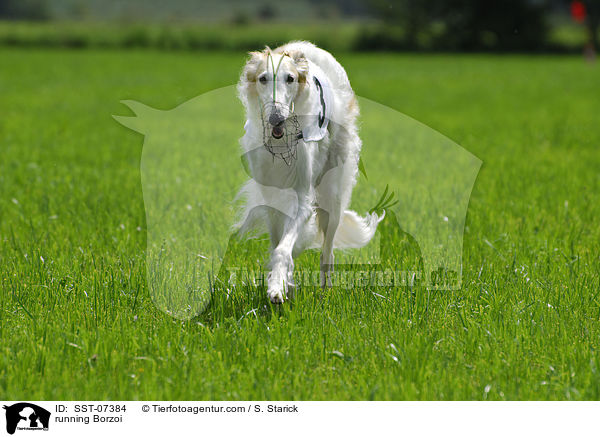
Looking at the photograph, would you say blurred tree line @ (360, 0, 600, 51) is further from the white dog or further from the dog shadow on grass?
the white dog

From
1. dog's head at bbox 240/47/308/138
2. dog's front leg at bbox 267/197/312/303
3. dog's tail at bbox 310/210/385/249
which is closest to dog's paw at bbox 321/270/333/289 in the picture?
dog's tail at bbox 310/210/385/249

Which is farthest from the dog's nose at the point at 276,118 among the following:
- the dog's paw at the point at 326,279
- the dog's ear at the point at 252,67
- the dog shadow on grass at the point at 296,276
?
the dog's paw at the point at 326,279

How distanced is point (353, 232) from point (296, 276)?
604 millimetres

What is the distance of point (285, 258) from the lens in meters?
3.89

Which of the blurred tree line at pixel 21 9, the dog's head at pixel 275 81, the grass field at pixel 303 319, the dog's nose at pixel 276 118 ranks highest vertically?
the blurred tree line at pixel 21 9

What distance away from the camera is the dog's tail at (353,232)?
5.07 meters

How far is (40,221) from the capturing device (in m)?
6.14

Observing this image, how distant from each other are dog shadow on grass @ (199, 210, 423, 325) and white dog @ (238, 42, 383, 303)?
198 millimetres

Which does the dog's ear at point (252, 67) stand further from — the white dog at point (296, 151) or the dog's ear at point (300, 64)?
the dog's ear at point (300, 64)

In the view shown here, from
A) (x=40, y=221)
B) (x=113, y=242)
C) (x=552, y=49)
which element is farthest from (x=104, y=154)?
(x=552, y=49)

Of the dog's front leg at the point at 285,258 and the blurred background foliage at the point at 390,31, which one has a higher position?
the blurred background foliage at the point at 390,31

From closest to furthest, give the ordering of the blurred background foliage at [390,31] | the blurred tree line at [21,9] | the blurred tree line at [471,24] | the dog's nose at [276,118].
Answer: the dog's nose at [276,118] → the blurred background foliage at [390,31] → the blurred tree line at [471,24] → the blurred tree line at [21,9]

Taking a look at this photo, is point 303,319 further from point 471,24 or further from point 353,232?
point 471,24
